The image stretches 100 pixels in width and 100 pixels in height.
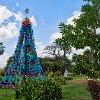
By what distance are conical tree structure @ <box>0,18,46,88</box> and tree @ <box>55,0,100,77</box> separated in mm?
18638

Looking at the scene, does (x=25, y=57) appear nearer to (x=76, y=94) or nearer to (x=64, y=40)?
(x=76, y=94)

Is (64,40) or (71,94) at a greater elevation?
(64,40)

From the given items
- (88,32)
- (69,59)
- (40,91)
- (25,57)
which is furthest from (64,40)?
(25,57)

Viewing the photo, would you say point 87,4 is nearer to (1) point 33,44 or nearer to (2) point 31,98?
(2) point 31,98

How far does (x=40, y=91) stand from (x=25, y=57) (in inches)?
470

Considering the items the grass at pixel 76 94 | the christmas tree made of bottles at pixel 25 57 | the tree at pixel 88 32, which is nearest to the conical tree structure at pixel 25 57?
the christmas tree made of bottles at pixel 25 57

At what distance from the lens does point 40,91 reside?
770 inches

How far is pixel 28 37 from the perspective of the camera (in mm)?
32125

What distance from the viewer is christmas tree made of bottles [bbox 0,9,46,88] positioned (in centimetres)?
3147

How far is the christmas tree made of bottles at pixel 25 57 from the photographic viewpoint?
103 ft

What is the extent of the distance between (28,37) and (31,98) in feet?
44.7

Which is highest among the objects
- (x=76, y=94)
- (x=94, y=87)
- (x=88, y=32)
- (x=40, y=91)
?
(x=88, y=32)

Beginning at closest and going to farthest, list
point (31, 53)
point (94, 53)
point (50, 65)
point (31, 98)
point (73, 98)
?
point (94, 53) → point (31, 98) → point (73, 98) → point (31, 53) → point (50, 65)

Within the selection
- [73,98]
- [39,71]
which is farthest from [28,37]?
[73,98]
